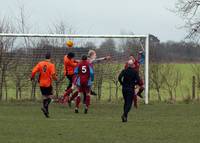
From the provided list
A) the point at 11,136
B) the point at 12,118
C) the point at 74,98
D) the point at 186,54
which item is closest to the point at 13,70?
the point at 74,98

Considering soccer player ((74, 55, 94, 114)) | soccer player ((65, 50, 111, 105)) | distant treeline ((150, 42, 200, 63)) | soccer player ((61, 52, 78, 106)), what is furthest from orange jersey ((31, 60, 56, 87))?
distant treeline ((150, 42, 200, 63))

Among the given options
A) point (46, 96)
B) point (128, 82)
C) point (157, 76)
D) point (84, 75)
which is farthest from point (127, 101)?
point (157, 76)

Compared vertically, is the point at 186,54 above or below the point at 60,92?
above

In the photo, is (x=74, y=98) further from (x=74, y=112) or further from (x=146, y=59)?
(x=146, y=59)

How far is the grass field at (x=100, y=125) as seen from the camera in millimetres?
14195

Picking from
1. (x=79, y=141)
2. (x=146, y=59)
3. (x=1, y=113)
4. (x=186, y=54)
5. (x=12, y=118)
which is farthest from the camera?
(x=186, y=54)

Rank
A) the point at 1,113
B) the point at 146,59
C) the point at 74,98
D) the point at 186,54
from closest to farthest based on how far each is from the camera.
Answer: the point at 1,113, the point at 74,98, the point at 146,59, the point at 186,54

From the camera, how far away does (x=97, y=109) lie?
23.6 metres

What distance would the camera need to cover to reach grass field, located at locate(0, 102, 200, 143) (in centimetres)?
1420

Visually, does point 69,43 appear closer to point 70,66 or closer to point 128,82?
point 70,66

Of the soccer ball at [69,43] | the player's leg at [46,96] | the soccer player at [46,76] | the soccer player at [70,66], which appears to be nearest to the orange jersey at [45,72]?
the soccer player at [46,76]

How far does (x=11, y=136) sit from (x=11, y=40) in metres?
12.8

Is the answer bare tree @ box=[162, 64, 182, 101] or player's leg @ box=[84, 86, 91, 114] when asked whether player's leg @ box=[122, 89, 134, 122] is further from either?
bare tree @ box=[162, 64, 182, 101]

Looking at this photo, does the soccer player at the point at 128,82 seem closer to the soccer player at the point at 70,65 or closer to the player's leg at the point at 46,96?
the player's leg at the point at 46,96
